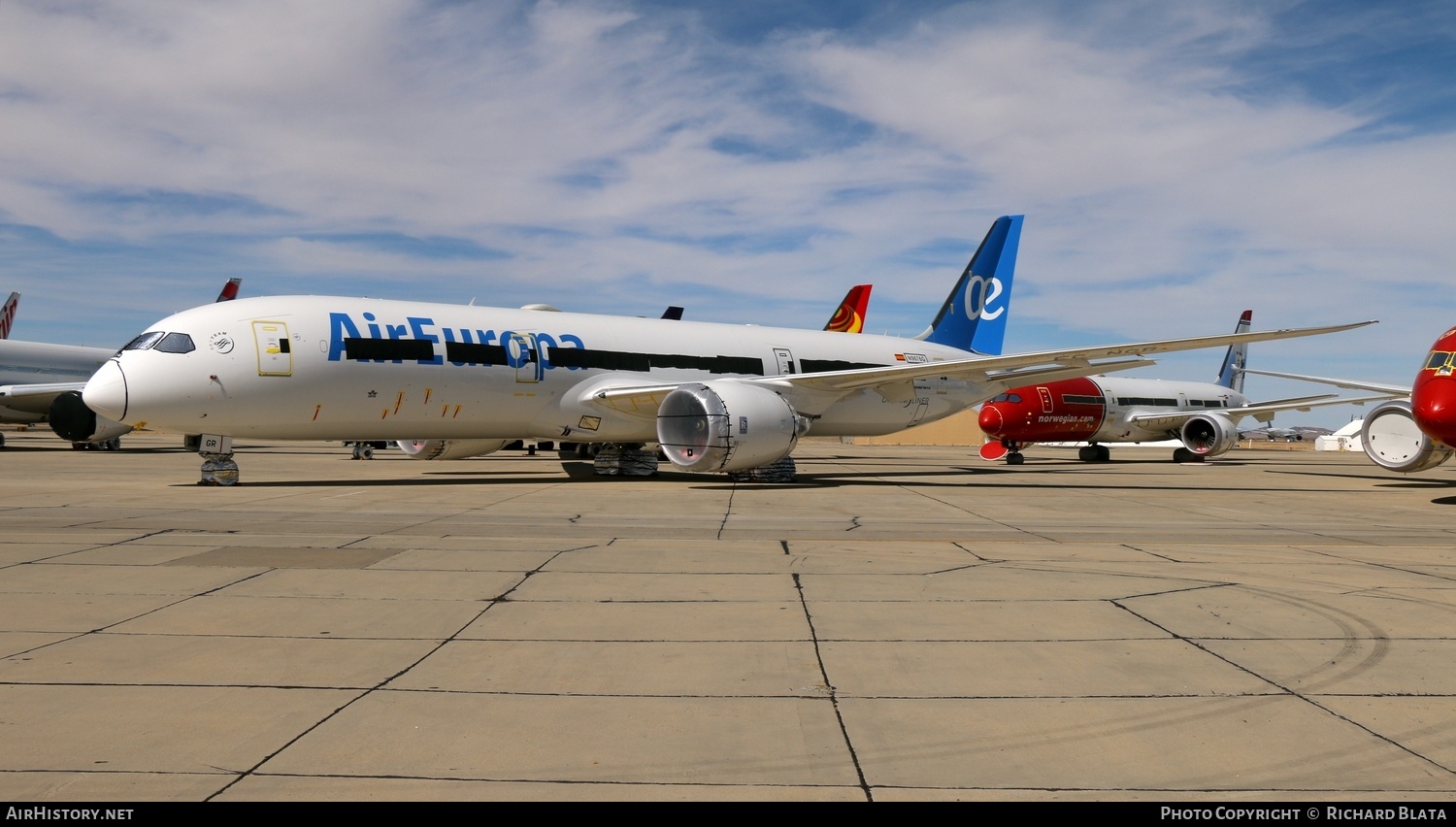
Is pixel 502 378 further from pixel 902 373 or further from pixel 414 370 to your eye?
pixel 902 373

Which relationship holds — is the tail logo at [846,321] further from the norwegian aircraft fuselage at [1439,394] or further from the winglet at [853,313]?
the norwegian aircraft fuselage at [1439,394]

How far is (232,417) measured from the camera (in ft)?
50.2

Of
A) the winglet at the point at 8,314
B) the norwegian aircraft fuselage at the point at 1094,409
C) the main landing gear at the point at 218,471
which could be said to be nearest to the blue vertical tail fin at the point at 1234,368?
the norwegian aircraft fuselage at the point at 1094,409

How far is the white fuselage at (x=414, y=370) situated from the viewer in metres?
15.0

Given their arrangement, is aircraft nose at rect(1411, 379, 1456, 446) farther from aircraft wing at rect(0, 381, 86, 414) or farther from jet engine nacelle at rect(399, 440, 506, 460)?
aircraft wing at rect(0, 381, 86, 414)

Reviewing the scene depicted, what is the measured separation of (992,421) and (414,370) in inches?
842

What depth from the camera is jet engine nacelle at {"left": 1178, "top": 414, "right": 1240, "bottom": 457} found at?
3556 cm

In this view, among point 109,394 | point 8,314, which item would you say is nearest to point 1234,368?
point 109,394

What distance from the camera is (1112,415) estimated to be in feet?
121

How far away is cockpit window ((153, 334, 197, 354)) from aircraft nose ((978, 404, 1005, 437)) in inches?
959

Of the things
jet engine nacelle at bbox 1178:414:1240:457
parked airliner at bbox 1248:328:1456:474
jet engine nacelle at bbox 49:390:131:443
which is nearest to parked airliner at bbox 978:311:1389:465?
jet engine nacelle at bbox 1178:414:1240:457

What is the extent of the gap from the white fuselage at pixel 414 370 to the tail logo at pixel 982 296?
606 centimetres

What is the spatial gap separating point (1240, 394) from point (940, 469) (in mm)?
25130

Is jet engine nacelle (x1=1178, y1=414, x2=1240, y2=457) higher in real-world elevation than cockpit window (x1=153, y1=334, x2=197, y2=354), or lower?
lower
